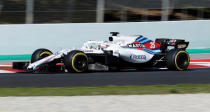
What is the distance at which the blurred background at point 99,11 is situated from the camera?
15.9 m

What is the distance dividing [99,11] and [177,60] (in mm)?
5397

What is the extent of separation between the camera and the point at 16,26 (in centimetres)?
1555

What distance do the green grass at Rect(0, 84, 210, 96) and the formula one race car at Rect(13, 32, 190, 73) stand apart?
9.04 feet

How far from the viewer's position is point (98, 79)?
10.2 meters

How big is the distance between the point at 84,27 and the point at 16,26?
7.89ft

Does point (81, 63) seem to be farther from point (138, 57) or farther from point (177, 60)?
point (177, 60)

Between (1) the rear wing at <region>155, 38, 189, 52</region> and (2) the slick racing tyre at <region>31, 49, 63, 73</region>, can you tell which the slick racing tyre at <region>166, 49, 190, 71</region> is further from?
(2) the slick racing tyre at <region>31, 49, 63, 73</region>

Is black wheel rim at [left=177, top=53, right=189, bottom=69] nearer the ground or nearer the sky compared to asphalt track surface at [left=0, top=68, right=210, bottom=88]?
nearer the sky

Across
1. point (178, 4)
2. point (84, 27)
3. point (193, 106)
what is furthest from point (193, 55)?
point (193, 106)

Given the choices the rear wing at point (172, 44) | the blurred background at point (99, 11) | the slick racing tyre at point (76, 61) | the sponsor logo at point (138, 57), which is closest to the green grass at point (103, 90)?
the slick racing tyre at point (76, 61)

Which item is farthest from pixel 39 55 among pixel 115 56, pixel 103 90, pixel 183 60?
pixel 103 90

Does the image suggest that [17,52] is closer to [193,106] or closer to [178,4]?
[178,4]

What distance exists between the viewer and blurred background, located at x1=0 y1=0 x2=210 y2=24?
52.2ft

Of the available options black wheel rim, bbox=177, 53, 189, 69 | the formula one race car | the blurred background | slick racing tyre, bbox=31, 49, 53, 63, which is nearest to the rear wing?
the formula one race car
